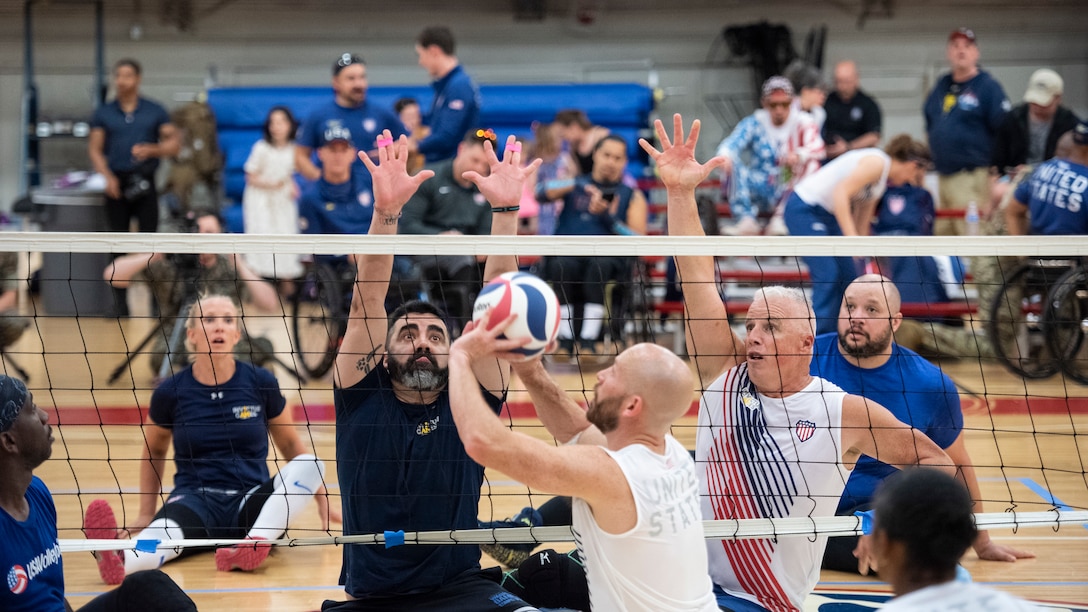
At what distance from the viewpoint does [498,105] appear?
15.0 metres

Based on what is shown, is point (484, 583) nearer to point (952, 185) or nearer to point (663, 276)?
point (663, 276)

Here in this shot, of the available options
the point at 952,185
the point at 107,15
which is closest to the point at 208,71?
the point at 107,15

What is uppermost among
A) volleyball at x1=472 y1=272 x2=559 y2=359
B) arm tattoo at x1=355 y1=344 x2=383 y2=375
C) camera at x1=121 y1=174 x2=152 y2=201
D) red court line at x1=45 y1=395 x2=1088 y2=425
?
camera at x1=121 y1=174 x2=152 y2=201

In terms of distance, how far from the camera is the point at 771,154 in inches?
402

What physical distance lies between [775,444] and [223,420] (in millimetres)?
2709

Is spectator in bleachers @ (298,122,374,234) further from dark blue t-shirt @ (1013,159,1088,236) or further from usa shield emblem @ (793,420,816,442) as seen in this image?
usa shield emblem @ (793,420,816,442)

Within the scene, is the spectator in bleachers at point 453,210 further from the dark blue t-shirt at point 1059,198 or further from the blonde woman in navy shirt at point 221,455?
the dark blue t-shirt at point 1059,198

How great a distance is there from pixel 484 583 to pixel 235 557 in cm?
165

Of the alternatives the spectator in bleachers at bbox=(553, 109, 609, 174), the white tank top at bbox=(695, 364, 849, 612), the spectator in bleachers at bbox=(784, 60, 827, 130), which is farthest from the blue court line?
the spectator in bleachers at bbox=(553, 109, 609, 174)

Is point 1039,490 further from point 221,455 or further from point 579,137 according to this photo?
point 579,137

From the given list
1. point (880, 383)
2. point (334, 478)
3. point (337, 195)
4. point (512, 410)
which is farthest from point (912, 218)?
point (334, 478)

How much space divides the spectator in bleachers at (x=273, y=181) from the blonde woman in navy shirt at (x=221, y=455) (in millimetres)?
6688

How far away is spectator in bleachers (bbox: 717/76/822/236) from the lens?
9930 mm

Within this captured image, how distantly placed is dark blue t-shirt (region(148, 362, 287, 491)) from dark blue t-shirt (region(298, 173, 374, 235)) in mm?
3317
